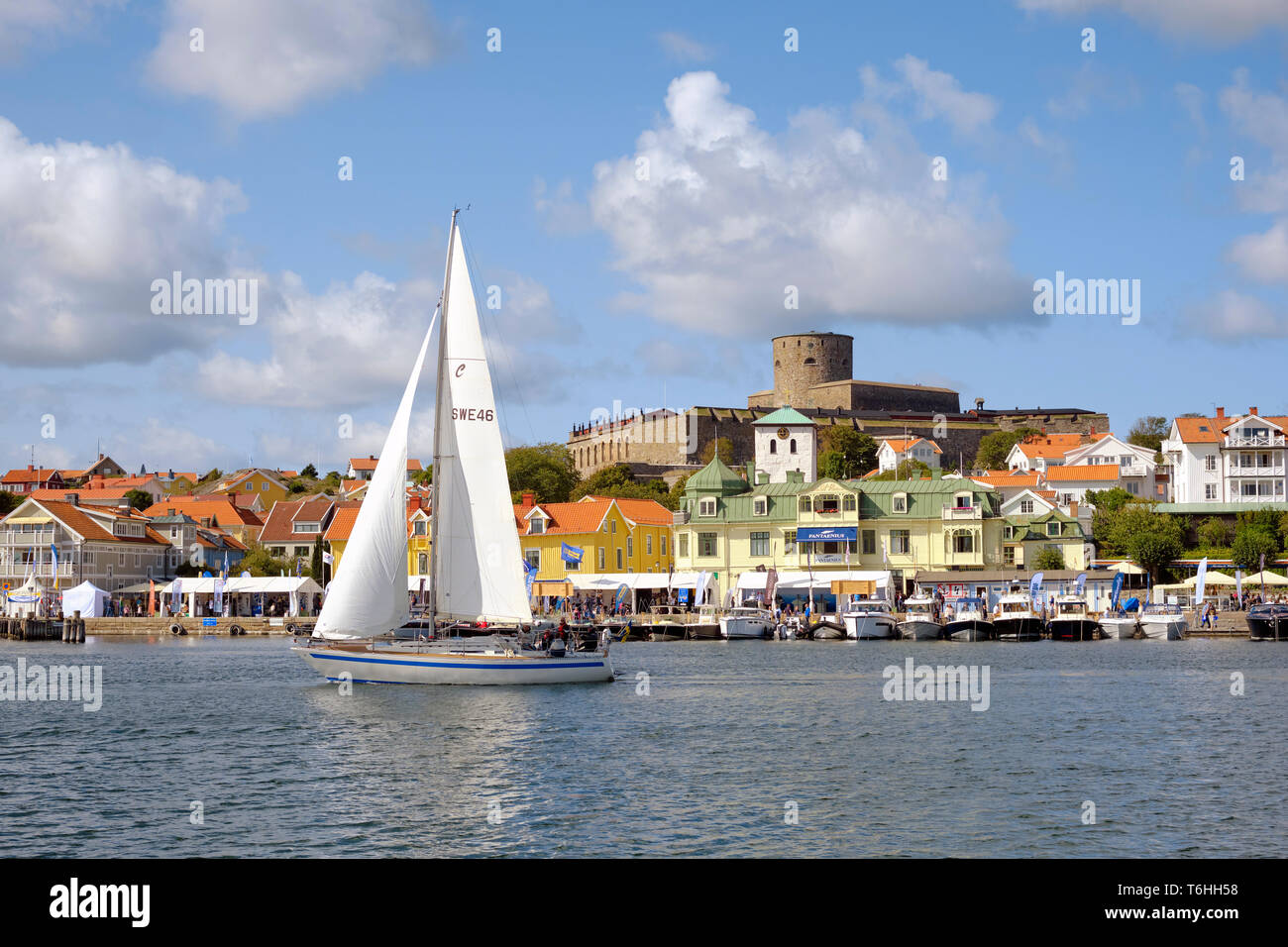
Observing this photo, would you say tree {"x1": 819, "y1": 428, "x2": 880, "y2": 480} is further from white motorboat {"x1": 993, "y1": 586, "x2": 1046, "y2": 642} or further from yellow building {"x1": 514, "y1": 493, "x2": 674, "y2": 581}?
white motorboat {"x1": 993, "y1": 586, "x2": 1046, "y2": 642}

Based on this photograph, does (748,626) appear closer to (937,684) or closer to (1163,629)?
(1163,629)

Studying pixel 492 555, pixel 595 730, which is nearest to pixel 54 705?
pixel 492 555

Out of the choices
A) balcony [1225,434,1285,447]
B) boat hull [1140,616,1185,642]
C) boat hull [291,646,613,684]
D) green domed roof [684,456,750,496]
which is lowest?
boat hull [1140,616,1185,642]

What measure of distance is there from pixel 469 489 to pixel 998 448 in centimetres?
11609

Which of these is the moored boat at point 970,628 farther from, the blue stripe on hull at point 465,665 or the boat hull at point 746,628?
the blue stripe on hull at point 465,665

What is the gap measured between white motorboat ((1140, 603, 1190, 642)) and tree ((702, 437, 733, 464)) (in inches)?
3004

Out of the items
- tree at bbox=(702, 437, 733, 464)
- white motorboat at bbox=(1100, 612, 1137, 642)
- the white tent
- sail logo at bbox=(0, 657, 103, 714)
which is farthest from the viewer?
tree at bbox=(702, 437, 733, 464)

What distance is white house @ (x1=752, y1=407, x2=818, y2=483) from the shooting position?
102 metres

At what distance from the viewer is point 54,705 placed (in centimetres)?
3747
